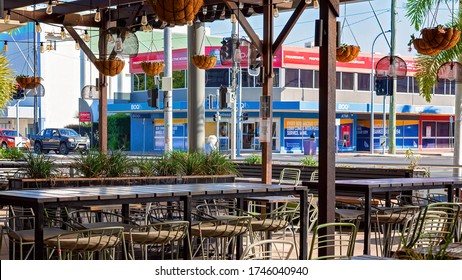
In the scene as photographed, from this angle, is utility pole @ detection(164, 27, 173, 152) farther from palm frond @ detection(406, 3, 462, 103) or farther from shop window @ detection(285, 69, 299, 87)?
shop window @ detection(285, 69, 299, 87)

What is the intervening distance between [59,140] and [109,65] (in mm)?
28948

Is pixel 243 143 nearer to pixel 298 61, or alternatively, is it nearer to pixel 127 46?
pixel 298 61

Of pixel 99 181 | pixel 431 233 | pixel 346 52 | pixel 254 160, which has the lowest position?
pixel 431 233

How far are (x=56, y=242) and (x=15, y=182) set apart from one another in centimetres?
397

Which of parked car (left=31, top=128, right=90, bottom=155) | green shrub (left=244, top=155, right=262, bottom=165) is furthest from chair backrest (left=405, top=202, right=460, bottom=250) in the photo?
parked car (left=31, top=128, right=90, bottom=155)

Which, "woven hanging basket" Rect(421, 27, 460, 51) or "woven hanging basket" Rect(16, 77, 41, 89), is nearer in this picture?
"woven hanging basket" Rect(421, 27, 460, 51)

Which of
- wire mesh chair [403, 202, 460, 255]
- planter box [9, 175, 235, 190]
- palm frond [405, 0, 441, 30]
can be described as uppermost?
palm frond [405, 0, 441, 30]

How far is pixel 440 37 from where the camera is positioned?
11.3m

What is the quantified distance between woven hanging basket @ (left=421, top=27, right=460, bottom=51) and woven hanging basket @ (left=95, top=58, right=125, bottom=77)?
4.69 m

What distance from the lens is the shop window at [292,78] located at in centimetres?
4691

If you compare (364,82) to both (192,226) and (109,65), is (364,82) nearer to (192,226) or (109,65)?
(109,65)

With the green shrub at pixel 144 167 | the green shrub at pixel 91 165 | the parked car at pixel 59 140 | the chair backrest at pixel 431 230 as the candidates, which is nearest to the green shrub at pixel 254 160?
the green shrub at pixel 144 167

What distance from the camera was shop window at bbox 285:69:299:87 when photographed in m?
46.9

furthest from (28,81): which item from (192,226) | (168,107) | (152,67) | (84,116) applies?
(84,116)
